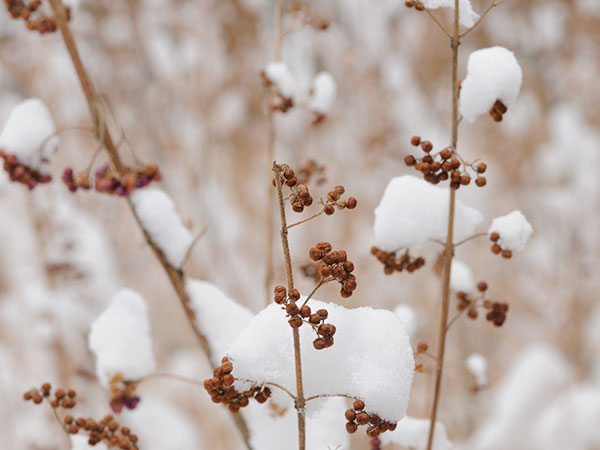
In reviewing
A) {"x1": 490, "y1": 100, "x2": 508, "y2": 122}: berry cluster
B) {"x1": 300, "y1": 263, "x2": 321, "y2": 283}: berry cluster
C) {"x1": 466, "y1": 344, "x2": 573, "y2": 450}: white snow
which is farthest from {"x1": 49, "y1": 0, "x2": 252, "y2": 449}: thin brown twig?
{"x1": 466, "y1": 344, "x2": 573, "y2": 450}: white snow

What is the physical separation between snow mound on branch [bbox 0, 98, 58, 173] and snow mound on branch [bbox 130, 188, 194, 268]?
0.54 ft

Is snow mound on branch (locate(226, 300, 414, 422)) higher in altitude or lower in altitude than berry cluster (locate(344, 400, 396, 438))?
higher

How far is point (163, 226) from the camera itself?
894 mm

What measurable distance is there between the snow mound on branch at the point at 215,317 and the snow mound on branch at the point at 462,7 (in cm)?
57

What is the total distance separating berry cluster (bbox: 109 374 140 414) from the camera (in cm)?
85

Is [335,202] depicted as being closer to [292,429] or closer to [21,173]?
[292,429]

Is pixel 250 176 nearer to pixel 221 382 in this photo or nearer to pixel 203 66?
pixel 203 66

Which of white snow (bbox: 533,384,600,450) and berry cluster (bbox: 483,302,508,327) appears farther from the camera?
white snow (bbox: 533,384,600,450)

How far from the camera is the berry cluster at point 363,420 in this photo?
22.7 inches

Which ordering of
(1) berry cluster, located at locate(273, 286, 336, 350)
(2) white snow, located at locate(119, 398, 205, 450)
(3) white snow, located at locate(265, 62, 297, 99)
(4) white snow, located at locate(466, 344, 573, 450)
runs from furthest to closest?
(4) white snow, located at locate(466, 344, 573, 450)
(2) white snow, located at locate(119, 398, 205, 450)
(3) white snow, located at locate(265, 62, 297, 99)
(1) berry cluster, located at locate(273, 286, 336, 350)

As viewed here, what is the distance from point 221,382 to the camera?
0.58 m

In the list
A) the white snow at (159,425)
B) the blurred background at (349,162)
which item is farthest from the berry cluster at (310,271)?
the blurred background at (349,162)

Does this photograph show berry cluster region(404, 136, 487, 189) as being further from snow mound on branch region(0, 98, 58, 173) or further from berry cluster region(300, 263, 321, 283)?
snow mound on branch region(0, 98, 58, 173)

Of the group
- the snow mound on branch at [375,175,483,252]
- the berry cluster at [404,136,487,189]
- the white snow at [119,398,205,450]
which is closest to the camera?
the berry cluster at [404,136,487,189]
